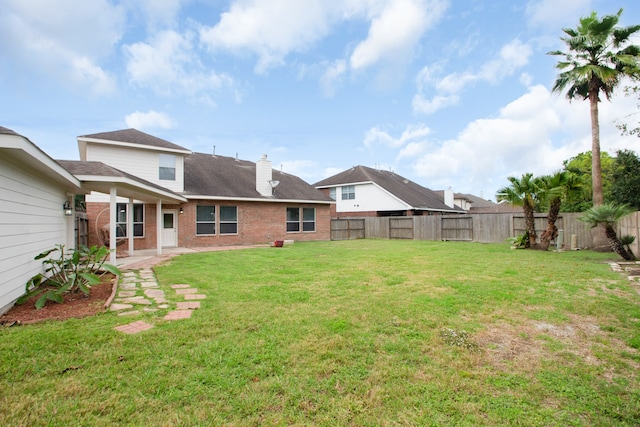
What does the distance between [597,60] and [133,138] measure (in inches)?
805

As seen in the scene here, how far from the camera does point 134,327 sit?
3834mm

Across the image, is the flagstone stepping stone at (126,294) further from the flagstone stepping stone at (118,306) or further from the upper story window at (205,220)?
the upper story window at (205,220)

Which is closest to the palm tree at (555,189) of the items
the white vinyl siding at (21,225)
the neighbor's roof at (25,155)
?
the neighbor's roof at (25,155)

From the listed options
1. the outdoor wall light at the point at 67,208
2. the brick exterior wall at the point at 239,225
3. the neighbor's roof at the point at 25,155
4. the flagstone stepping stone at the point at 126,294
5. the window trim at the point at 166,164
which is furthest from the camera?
the window trim at the point at 166,164

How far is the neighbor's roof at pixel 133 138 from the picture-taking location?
13352 mm

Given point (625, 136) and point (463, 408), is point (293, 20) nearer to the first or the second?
point (463, 408)

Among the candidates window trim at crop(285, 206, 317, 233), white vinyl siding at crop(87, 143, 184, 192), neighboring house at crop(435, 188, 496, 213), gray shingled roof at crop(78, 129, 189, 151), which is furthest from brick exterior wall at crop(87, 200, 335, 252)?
neighboring house at crop(435, 188, 496, 213)

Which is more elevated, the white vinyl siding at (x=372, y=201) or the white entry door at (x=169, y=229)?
the white vinyl siding at (x=372, y=201)

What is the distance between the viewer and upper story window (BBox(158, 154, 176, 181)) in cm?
1481

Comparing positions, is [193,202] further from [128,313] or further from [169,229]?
[128,313]

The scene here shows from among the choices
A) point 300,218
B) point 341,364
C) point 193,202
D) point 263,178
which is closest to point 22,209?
point 341,364

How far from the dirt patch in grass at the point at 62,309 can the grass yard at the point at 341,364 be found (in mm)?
399

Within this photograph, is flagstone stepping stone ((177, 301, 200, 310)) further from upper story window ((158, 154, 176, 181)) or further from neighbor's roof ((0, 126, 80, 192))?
upper story window ((158, 154, 176, 181))

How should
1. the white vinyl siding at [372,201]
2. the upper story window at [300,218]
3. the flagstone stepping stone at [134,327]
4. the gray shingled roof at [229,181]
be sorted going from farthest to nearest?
the white vinyl siding at [372,201] → the upper story window at [300,218] → the gray shingled roof at [229,181] → the flagstone stepping stone at [134,327]
